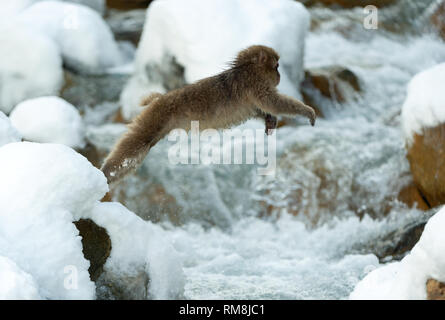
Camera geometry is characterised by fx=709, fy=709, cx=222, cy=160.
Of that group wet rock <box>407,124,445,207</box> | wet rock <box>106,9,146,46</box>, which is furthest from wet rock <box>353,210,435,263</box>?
wet rock <box>106,9,146,46</box>

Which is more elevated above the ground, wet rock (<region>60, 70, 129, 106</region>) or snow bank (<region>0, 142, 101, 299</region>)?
snow bank (<region>0, 142, 101, 299</region>)

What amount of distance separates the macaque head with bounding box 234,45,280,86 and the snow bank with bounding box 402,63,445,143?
231 cm

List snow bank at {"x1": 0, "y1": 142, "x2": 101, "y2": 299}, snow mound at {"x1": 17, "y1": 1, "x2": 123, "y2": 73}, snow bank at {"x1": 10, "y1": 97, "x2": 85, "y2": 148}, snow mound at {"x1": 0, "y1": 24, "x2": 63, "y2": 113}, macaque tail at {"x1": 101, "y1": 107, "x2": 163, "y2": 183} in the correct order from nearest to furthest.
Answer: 1. snow bank at {"x1": 0, "y1": 142, "x2": 101, "y2": 299}
2. macaque tail at {"x1": 101, "y1": 107, "x2": 163, "y2": 183}
3. snow bank at {"x1": 10, "y1": 97, "x2": 85, "y2": 148}
4. snow mound at {"x1": 0, "y1": 24, "x2": 63, "y2": 113}
5. snow mound at {"x1": 17, "y1": 1, "x2": 123, "y2": 73}

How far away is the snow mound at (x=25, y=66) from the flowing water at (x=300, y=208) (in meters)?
2.31

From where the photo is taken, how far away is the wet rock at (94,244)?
140 inches

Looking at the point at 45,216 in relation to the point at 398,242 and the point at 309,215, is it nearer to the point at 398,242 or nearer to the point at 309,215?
the point at 398,242

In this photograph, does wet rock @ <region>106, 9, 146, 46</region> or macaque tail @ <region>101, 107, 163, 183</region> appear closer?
macaque tail @ <region>101, 107, 163, 183</region>

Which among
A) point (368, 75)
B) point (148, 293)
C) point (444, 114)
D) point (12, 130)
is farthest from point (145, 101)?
point (368, 75)

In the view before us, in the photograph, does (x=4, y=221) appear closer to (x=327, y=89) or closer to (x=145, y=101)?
(x=145, y=101)

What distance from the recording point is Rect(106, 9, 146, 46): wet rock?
12031 mm

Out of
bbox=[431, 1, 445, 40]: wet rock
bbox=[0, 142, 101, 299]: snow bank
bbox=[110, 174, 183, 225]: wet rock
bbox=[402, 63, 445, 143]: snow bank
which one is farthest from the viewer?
bbox=[431, 1, 445, 40]: wet rock

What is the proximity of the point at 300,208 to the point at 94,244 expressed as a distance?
403 centimetres

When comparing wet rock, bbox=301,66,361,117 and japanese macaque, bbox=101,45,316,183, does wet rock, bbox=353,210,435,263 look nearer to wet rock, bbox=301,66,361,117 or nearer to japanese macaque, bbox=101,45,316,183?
japanese macaque, bbox=101,45,316,183

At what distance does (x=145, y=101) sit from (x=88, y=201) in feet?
5.23
